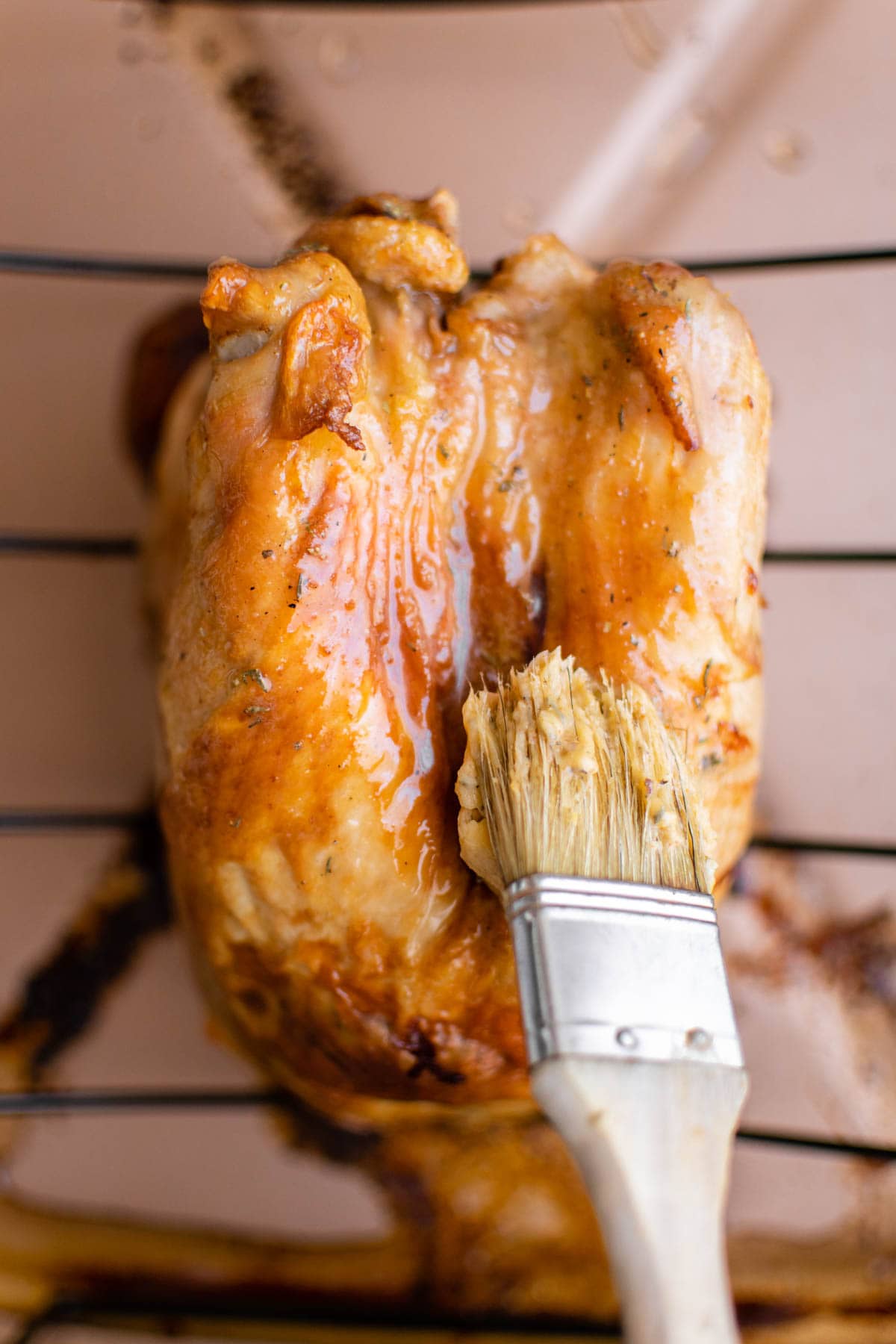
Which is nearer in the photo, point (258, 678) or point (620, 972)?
point (620, 972)

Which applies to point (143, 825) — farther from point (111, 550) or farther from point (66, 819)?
point (111, 550)

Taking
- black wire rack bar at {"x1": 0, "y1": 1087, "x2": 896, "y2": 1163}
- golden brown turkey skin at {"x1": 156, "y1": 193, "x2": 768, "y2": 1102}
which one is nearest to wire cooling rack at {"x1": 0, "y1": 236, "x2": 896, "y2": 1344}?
black wire rack bar at {"x1": 0, "y1": 1087, "x2": 896, "y2": 1163}

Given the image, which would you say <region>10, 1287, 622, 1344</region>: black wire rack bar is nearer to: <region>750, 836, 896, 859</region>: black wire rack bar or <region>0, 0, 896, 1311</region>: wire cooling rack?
<region>0, 0, 896, 1311</region>: wire cooling rack

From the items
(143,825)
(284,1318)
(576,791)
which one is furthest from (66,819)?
(576,791)

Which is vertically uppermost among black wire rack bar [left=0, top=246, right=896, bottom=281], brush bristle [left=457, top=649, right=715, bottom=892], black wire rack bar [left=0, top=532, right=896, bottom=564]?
black wire rack bar [left=0, top=246, right=896, bottom=281]

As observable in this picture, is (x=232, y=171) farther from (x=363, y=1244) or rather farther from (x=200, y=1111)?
(x=363, y=1244)

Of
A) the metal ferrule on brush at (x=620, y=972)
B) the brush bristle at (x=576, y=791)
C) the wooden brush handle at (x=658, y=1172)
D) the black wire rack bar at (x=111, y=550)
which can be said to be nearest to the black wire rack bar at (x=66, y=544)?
the black wire rack bar at (x=111, y=550)

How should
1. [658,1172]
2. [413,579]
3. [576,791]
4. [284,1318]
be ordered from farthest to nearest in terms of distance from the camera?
[284,1318]
[413,579]
[576,791]
[658,1172]
